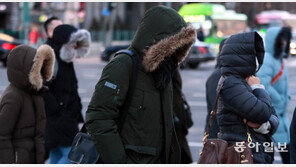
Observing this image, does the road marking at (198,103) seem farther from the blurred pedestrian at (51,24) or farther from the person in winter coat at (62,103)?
the person in winter coat at (62,103)

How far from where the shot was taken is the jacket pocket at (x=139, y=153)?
137 inches

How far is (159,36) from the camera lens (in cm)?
358

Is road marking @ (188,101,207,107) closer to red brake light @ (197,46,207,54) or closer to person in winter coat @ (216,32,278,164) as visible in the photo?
person in winter coat @ (216,32,278,164)

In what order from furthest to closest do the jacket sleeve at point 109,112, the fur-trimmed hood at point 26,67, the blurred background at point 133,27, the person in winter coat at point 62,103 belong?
the blurred background at point 133,27, the person in winter coat at point 62,103, the fur-trimmed hood at point 26,67, the jacket sleeve at point 109,112

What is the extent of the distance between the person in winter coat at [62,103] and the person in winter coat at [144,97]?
2.22 metres

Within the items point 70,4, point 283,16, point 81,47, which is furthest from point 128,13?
point 81,47

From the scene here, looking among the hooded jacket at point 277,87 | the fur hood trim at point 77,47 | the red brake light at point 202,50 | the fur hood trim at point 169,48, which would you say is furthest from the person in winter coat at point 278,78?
the red brake light at point 202,50

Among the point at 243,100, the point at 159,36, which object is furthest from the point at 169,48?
the point at 243,100

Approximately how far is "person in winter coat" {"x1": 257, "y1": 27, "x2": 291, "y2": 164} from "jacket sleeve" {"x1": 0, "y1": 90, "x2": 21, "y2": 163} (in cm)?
262

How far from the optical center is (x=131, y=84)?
11.4ft

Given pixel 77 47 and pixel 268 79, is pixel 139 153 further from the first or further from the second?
pixel 77 47

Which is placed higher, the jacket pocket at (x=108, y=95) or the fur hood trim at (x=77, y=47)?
the jacket pocket at (x=108, y=95)

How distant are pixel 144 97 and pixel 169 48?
35 cm

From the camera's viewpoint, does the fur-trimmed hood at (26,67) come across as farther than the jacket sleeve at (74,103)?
No
